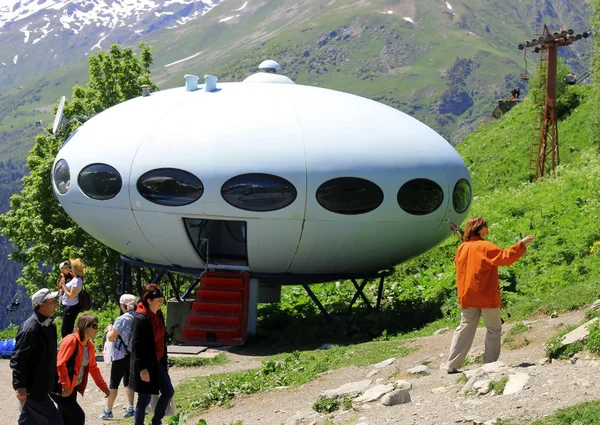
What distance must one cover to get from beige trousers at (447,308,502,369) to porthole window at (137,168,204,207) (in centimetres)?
756

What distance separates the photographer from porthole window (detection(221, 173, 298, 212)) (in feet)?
55.5

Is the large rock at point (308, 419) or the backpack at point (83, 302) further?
the backpack at point (83, 302)

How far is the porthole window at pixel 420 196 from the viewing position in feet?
58.3

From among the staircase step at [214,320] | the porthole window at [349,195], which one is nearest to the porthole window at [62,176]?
the staircase step at [214,320]

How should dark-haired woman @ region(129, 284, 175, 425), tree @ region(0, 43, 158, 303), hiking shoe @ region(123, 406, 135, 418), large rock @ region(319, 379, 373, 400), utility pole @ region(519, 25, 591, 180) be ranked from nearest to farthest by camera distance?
dark-haired woman @ region(129, 284, 175, 425), large rock @ region(319, 379, 373, 400), hiking shoe @ region(123, 406, 135, 418), tree @ region(0, 43, 158, 303), utility pole @ region(519, 25, 591, 180)

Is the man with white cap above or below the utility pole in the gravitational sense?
below

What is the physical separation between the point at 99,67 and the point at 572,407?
28227mm

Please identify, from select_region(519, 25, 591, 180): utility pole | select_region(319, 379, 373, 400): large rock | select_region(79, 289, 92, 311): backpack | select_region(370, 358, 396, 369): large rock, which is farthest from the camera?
select_region(519, 25, 591, 180): utility pole

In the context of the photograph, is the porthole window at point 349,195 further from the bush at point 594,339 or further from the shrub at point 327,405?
the bush at point 594,339

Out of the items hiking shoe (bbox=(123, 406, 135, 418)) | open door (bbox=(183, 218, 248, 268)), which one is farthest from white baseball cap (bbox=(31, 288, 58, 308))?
open door (bbox=(183, 218, 248, 268))

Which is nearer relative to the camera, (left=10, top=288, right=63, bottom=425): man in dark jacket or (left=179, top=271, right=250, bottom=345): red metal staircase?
(left=10, top=288, right=63, bottom=425): man in dark jacket

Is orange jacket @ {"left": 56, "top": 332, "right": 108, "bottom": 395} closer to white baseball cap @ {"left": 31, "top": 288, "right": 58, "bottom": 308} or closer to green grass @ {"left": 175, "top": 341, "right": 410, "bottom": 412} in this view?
white baseball cap @ {"left": 31, "top": 288, "right": 58, "bottom": 308}

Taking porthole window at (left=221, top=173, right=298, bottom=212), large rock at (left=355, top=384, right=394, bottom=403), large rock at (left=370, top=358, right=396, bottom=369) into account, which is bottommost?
large rock at (left=370, top=358, right=396, bottom=369)

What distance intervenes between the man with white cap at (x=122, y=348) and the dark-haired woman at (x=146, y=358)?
588mm
